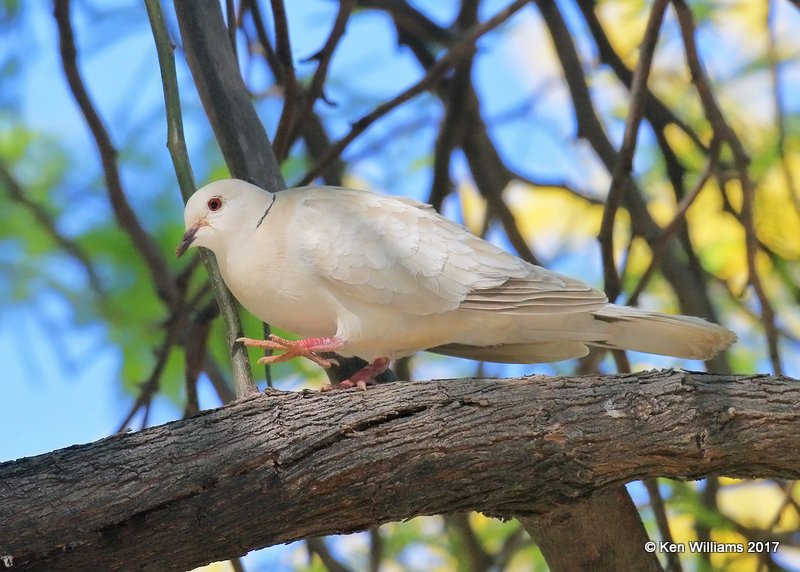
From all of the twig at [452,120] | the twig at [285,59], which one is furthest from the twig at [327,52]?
the twig at [452,120]

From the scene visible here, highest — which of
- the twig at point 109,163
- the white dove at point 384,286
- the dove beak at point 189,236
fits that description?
the twig at point 109,163

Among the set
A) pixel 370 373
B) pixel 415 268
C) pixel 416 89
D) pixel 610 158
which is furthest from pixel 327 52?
pixel 610 158

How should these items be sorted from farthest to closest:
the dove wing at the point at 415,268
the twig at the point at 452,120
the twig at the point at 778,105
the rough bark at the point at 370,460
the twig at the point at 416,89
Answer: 1. the twig at the point at 452,120
2. the twig at the point at 778,105
3. the twig at the point at 416,89
4. the dove wing at the point at 415,268
5. the rough bark at the point at 370,460

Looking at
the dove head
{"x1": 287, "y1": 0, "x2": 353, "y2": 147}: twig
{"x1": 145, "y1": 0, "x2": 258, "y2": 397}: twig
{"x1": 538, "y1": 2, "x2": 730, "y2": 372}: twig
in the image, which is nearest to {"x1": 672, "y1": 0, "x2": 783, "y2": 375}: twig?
{"x1": 538, "y1": 2, "x2": 730, "y2": 372}: twig

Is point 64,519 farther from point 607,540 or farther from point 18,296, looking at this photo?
point 18,296

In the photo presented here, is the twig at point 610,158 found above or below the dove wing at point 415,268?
above

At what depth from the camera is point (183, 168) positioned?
3.21 m

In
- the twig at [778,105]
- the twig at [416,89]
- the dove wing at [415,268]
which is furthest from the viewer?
the twig at [778,105]

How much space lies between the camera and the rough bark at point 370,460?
2.39m

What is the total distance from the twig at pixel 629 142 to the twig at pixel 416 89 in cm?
57

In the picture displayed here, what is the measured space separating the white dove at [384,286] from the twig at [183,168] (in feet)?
0.17

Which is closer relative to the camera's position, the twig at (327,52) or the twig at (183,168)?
the twig at (183,168)

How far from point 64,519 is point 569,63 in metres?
3.68

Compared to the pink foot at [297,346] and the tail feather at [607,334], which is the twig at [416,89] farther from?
the pink foot at [297,346]
